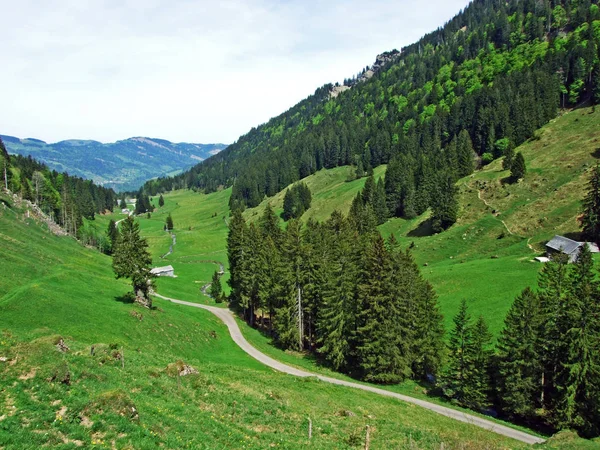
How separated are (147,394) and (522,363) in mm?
34859

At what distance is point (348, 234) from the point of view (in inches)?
2793

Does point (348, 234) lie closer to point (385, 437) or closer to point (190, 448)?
point (385, 437)

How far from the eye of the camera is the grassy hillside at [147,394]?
15.6 meters

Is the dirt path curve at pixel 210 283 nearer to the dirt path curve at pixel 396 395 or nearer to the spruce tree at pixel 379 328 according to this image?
the dirt path curve at pixel 396 395

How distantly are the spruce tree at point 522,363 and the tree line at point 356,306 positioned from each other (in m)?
9.40

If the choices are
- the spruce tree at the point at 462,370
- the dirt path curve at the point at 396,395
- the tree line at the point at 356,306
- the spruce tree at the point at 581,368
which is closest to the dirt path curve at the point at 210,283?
the tree line at the point at 356,306

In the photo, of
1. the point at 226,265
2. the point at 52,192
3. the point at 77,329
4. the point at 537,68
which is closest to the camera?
the point at 77,329

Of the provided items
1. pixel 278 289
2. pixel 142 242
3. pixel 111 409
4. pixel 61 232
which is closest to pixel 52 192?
pixel 61 232

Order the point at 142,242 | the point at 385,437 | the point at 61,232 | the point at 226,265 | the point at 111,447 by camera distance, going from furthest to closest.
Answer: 1. the point at 226,265
2. the point at 61,232
3. the point at 142,242
4. the point at 385,437
5. the point at 111,447

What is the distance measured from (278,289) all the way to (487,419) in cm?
3229

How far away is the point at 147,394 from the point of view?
74.8 ft

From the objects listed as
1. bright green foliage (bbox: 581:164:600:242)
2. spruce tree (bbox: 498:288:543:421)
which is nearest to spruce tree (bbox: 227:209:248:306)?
spruce tree (bbox: 498:288:543:421)

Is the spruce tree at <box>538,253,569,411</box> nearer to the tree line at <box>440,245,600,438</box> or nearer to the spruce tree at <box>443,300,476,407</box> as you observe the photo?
the tree line at <box>440,245,600,438</box>

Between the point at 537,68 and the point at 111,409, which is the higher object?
the point at 537,68
